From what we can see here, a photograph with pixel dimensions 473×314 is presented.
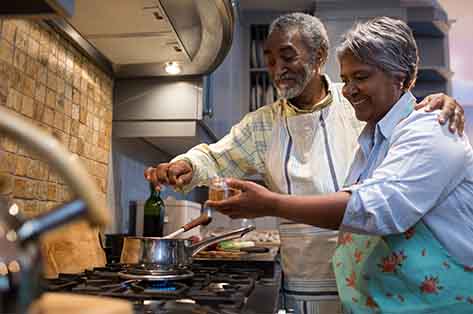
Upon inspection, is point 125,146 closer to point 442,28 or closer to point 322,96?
point 322,96

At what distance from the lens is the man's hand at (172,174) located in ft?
3.88

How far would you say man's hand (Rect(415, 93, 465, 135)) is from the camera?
809 millimetres

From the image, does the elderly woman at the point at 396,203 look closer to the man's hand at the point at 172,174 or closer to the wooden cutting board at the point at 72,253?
the man's hand at the point at 172,174

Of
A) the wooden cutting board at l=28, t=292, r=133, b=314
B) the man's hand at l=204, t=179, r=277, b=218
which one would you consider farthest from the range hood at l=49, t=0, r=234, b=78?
the wooden cutting board at l=28, t=292, r=133, b=314

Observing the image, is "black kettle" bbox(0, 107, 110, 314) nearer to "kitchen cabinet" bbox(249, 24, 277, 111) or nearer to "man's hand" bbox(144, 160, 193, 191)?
"man's hand" bbox(144, 160, 193, 191)

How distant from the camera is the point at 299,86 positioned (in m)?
1.30

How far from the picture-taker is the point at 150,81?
165 centimetres

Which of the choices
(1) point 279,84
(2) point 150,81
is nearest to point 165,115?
(2) point 150,81

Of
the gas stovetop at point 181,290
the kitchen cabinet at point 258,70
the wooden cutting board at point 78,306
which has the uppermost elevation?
the kitchen cabinet at point 258,70

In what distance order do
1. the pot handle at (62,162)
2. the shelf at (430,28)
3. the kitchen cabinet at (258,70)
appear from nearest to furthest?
the pot handle at (62,162)
the shelf at (430,28)
the kitchen cabinet at (258,70)

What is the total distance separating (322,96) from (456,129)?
591mm

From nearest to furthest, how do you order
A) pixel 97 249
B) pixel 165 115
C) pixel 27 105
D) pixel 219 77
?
pixel 27 105 < pixel 97 249 < pixel 165 115 < pixel 219 77

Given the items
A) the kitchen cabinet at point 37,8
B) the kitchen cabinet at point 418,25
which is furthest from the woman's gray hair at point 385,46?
the kitchen cabinet at point 418,25

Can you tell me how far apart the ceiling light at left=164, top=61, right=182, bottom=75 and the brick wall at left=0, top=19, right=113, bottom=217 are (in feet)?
0.72
